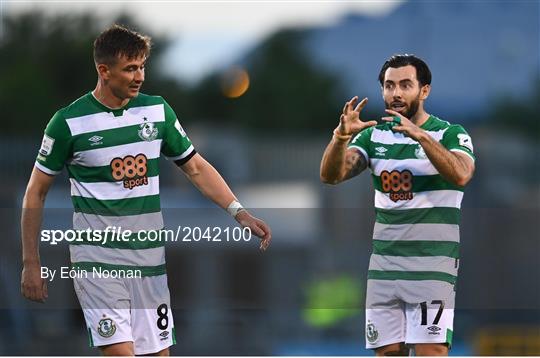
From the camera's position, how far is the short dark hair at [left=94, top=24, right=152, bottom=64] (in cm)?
698

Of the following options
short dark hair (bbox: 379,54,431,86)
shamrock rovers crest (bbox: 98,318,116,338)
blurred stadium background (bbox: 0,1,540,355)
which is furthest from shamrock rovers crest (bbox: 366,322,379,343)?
blurred stadium background (bbox: 0,1,540,355)

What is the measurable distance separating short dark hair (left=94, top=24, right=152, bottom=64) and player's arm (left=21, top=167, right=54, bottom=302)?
2.55 ft

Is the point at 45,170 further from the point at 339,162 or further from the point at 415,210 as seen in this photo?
the point at 415,210

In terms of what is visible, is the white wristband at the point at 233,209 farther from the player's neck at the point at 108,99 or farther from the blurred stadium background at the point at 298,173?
the blurred stadium background at the point at 298,173

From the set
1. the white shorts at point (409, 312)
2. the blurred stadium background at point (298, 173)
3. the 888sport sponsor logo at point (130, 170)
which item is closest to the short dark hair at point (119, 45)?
the 888sport sponsor logo at point (130, 170)

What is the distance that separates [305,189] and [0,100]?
32.0 feet

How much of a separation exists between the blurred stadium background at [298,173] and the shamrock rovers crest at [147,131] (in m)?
9.58

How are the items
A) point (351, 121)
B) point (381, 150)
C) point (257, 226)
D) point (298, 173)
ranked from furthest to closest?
point (298, 173), point (381, 150), point (257, 226), point (351, 121)

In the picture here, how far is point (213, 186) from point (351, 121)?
94 centimetres

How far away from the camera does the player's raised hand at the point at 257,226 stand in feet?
23.4

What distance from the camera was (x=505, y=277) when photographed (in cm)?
2948

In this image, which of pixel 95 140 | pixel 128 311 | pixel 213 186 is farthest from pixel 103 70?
pixel 128 311

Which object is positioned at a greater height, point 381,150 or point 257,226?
point 381,150

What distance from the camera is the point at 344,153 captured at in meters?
7.21
